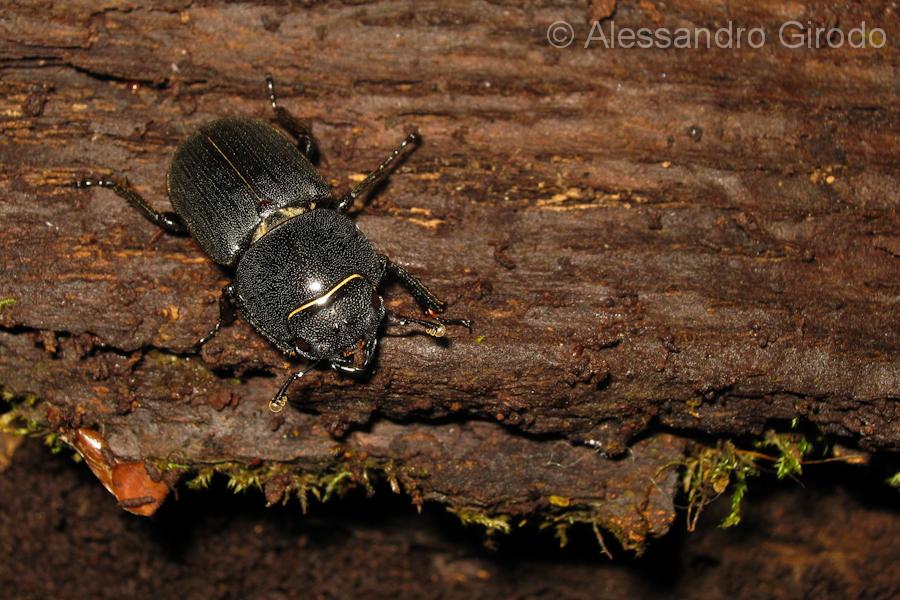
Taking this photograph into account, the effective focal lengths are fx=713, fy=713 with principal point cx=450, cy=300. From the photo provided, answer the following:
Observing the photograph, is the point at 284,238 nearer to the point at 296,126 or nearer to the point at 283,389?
the point at 296,126

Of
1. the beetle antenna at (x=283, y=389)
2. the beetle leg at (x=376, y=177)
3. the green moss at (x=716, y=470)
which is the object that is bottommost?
the green moss at (x=716, y=470)

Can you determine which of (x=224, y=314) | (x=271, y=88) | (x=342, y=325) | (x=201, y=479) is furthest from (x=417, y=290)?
(x=201, y=479)

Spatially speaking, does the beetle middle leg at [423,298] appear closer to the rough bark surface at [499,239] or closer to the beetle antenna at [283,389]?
the rough bark surface at [499,239]

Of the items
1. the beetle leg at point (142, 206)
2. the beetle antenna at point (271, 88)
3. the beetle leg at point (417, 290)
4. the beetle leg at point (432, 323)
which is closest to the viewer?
the beetle leg at point (432, 323)

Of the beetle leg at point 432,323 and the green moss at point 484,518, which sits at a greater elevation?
the beetle leg at point 432,323

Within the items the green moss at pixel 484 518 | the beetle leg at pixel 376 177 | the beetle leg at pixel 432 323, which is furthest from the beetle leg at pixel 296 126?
the green moss at pixel 484 518

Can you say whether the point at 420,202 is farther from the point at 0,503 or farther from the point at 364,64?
the point at 0,503

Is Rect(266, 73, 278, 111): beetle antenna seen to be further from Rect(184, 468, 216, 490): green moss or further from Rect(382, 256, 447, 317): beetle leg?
Rect(184, 468, 216, 490): green moss
